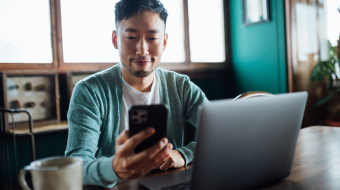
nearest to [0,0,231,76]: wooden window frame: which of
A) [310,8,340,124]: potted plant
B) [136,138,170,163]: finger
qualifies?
[310,8,340,124]: potted plant

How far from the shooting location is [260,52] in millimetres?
3361

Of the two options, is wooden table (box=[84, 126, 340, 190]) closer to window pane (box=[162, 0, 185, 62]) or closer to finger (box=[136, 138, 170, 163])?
finger (box=[136, 138, 170, 163])

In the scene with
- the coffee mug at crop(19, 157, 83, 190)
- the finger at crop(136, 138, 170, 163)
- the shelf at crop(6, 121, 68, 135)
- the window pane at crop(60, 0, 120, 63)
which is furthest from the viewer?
the window pane at crop(60, 0, 120, 63)

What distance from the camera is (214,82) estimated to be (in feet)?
12.0

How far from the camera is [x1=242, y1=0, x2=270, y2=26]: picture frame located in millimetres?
3217

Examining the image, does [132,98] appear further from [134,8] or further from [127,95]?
[134,8]

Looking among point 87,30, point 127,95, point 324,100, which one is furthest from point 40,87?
point 324,100

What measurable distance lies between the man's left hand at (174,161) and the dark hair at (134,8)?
1.87ft

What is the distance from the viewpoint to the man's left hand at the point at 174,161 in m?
0.85

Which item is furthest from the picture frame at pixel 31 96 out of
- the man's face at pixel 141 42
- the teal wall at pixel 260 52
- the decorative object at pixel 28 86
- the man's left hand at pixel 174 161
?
the teal wall at pixel 260 52

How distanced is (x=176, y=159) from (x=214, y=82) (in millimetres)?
2843

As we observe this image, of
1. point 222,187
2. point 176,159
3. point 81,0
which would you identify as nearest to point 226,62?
point 81,0

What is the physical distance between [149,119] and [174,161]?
0.37 m

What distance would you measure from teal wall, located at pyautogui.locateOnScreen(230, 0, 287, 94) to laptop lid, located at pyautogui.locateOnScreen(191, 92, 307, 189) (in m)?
2.65
